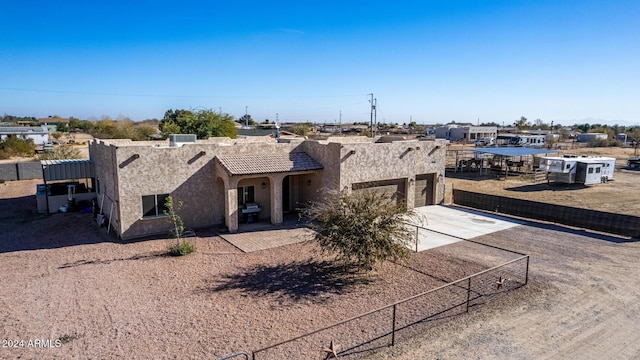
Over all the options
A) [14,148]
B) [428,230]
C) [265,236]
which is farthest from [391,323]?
[14,148]

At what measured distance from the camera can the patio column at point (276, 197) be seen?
21516mm

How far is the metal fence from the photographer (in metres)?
9.89

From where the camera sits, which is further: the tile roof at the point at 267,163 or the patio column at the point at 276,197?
the patio column at the point at 276,197

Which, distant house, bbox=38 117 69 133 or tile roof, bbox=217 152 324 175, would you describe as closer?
tile roof, bbox=217 152 324 175

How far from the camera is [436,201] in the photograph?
92.2 ft

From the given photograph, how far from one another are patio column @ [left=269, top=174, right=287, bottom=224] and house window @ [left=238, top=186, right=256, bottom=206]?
4.28 feet

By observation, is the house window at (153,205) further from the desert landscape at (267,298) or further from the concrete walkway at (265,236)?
the concrete walkway at (265,236)

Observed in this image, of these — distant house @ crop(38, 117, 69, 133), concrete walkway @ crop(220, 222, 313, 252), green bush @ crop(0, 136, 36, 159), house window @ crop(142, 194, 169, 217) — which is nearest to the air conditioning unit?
house window @ crop(142, 194, 169, 217)

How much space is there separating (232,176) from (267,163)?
93.1 inches

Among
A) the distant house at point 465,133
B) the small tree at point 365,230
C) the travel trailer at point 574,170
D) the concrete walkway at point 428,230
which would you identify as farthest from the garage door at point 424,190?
the distant house at point 465,133

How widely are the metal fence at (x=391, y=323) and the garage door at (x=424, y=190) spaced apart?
12.5 metres

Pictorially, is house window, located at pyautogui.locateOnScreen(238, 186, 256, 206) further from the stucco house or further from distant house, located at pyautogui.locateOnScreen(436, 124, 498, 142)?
distant house, located at pyautogui.locateOnScreen(436, 124, 498, 142)

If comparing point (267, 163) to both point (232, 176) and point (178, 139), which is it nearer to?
point (232, 176)

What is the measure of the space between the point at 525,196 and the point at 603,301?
67.1 ft
